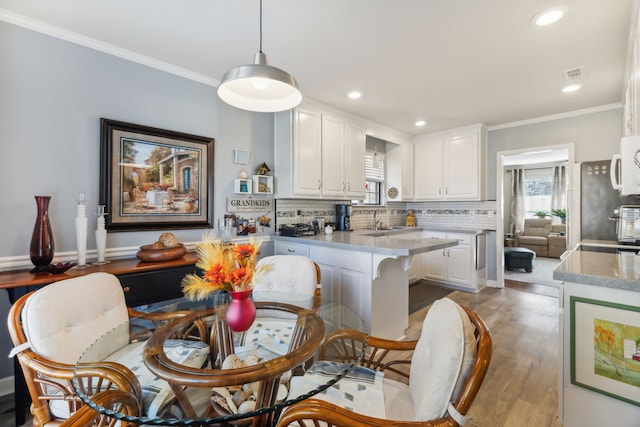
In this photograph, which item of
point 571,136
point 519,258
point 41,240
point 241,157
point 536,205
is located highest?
point 571,136

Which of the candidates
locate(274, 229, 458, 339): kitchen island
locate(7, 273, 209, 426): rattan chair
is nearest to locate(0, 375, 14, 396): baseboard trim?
locate(7, 273, 209, 426): rattan chair

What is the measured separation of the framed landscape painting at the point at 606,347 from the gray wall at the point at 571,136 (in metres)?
3.41

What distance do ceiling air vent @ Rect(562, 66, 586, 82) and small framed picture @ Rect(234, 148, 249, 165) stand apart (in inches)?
130

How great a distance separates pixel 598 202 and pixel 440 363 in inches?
149

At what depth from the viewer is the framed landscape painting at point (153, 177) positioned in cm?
232

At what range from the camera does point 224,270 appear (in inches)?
46.9

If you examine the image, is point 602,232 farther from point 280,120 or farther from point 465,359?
→ point 280,120

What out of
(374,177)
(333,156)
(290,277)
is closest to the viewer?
(290,277)

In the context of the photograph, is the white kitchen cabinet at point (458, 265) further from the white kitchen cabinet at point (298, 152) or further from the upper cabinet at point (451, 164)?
the white kitchen cabinet at point (298, 152)

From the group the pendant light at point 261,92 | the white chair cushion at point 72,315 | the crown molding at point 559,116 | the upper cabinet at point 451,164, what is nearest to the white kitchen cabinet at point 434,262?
the upper cabinet at point 451,164

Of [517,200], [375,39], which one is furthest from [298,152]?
[517,200]

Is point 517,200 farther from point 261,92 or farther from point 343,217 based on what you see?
point 261,92

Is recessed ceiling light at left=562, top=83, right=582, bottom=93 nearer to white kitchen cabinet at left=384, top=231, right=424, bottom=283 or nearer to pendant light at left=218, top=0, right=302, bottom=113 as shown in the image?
white kitchen cabinet at left=384, top=231, right=424, bottom=283

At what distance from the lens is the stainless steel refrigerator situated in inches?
128
